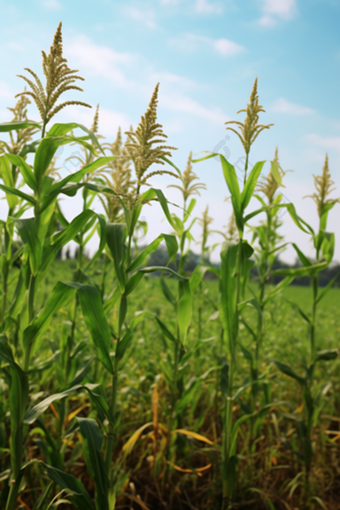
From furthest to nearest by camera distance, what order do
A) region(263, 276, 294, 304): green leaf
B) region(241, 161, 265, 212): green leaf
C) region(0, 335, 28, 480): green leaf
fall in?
region(263, 276, 294, 304): green leaf → region(241, 161, 265, 212): green leaf → region(0, 335, 28, 480): green leaf

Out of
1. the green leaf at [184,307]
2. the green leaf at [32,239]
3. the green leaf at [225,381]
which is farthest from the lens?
the green leaf at [225,381]

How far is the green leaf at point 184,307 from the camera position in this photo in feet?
5.51

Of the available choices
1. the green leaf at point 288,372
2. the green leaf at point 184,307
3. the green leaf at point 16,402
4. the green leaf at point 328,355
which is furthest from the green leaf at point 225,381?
the green leaf at point 16,402

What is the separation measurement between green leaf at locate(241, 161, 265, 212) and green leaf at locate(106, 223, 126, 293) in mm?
749

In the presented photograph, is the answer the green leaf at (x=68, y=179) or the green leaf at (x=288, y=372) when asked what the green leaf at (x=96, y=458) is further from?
the green leaf at (x=288, y=372)

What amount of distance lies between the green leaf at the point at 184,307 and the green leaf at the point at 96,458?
0.52 m

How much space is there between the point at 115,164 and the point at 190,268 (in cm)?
123

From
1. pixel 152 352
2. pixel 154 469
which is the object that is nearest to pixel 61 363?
pixel 154 469

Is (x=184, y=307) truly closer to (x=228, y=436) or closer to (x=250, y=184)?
(x=250, y=184)

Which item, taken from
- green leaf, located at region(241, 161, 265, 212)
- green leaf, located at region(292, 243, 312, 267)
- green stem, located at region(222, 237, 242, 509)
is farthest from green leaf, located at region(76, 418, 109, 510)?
green leaf, located at region(292, 243, 312, 267)

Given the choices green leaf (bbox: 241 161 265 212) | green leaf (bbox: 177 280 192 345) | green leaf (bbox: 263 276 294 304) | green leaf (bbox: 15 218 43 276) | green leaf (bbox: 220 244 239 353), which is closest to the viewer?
green leaf (bbox: 15 218 43 276)

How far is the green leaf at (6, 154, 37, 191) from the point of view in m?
1.49

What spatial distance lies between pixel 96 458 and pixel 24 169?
1.21 metres

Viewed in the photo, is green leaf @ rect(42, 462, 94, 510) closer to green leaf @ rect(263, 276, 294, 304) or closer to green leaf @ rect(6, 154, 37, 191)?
green leaf @ rect(6, 154, 37, 191)
